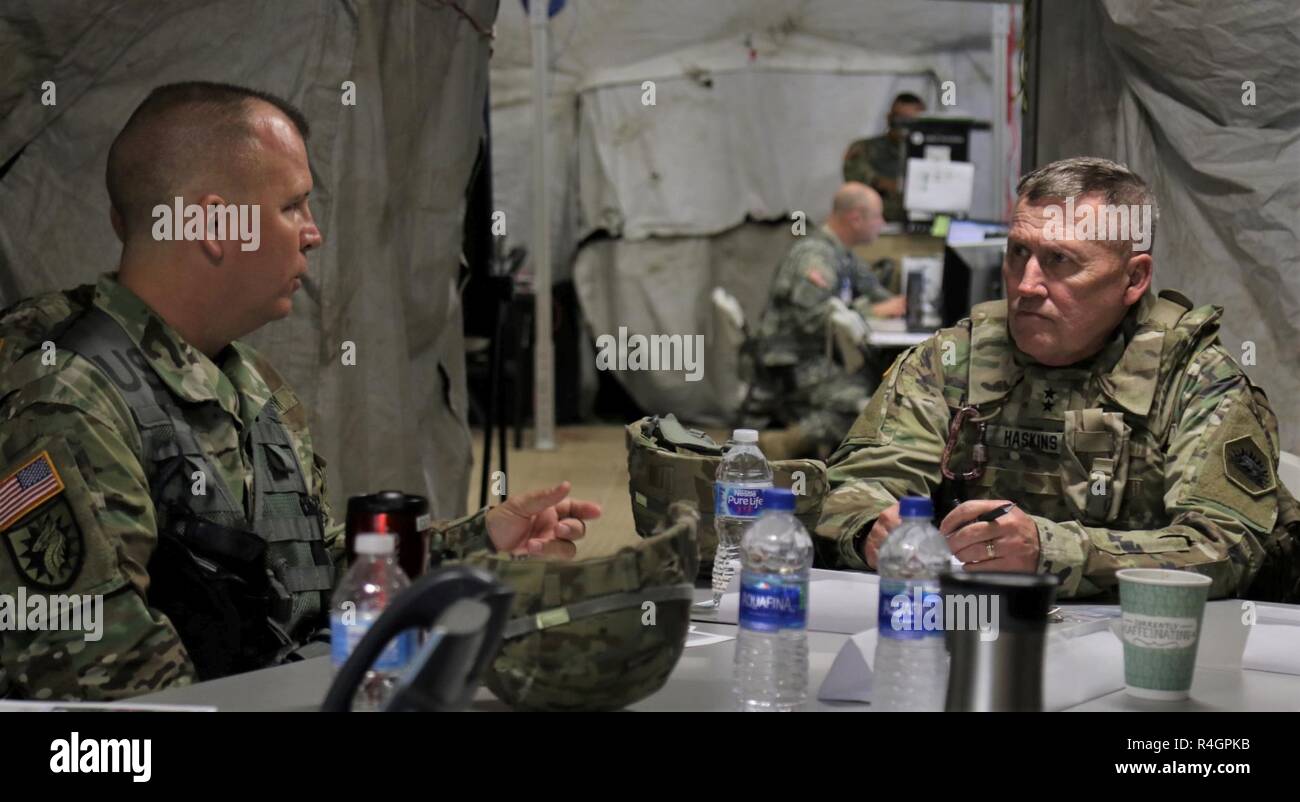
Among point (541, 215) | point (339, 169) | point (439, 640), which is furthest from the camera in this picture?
point (541, 215)

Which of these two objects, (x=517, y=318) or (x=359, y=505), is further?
(x=517, y=318)

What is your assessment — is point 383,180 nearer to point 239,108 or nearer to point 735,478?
point 239,108

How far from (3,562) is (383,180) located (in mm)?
2210

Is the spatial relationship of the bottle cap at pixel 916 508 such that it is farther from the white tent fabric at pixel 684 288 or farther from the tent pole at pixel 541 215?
the white tent fabric at pixel 684 288

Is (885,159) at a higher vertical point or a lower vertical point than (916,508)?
higher

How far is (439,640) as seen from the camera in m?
1.38

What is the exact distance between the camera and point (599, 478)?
8.68m

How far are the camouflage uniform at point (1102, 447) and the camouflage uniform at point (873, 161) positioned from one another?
23.6ft

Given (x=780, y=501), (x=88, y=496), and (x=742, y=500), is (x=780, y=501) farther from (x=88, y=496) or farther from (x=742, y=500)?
(x=88, y=496)

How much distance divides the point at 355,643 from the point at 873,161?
8882 millimetres

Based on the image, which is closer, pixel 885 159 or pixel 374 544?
pixel 374 544

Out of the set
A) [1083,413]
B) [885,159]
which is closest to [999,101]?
[885,159]

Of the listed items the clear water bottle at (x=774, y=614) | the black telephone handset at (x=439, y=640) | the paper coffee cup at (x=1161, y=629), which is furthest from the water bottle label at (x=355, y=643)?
the paper coffee cup at (x=1161, y=629)
